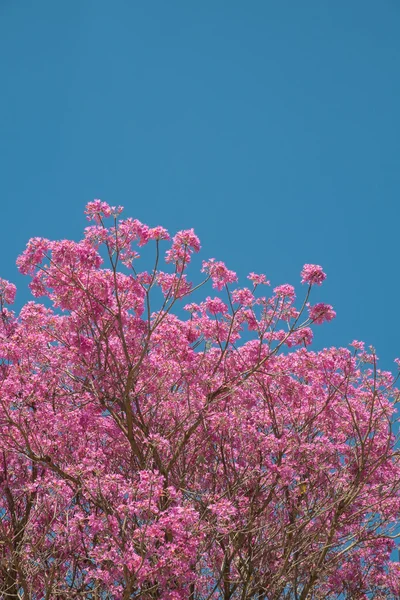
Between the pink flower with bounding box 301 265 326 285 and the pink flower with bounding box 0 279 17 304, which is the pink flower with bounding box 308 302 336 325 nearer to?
the pink flower with bounding box 301 265 326 285

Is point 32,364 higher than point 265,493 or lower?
higher

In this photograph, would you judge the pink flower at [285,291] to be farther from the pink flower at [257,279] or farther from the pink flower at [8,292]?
the pink flower at [8,292]

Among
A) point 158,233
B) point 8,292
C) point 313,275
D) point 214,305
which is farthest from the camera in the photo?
point 8,292

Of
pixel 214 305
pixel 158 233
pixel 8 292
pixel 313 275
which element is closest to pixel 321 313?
pixel 313 275

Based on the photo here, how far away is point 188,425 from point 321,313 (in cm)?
287

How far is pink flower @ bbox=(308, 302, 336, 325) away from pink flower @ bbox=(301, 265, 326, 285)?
0.44m

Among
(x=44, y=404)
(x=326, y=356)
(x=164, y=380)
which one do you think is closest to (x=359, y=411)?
(x=326, y=356)

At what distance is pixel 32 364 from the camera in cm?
1155

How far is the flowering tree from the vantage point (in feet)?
32.6

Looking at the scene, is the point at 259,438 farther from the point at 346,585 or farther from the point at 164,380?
the point at 346,585

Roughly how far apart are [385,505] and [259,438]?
8.00 feet

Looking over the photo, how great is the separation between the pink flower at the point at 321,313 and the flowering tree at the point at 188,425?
0.9 inches

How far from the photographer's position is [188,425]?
38.4ft

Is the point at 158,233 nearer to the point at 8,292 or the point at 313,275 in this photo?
the point at 313,275
